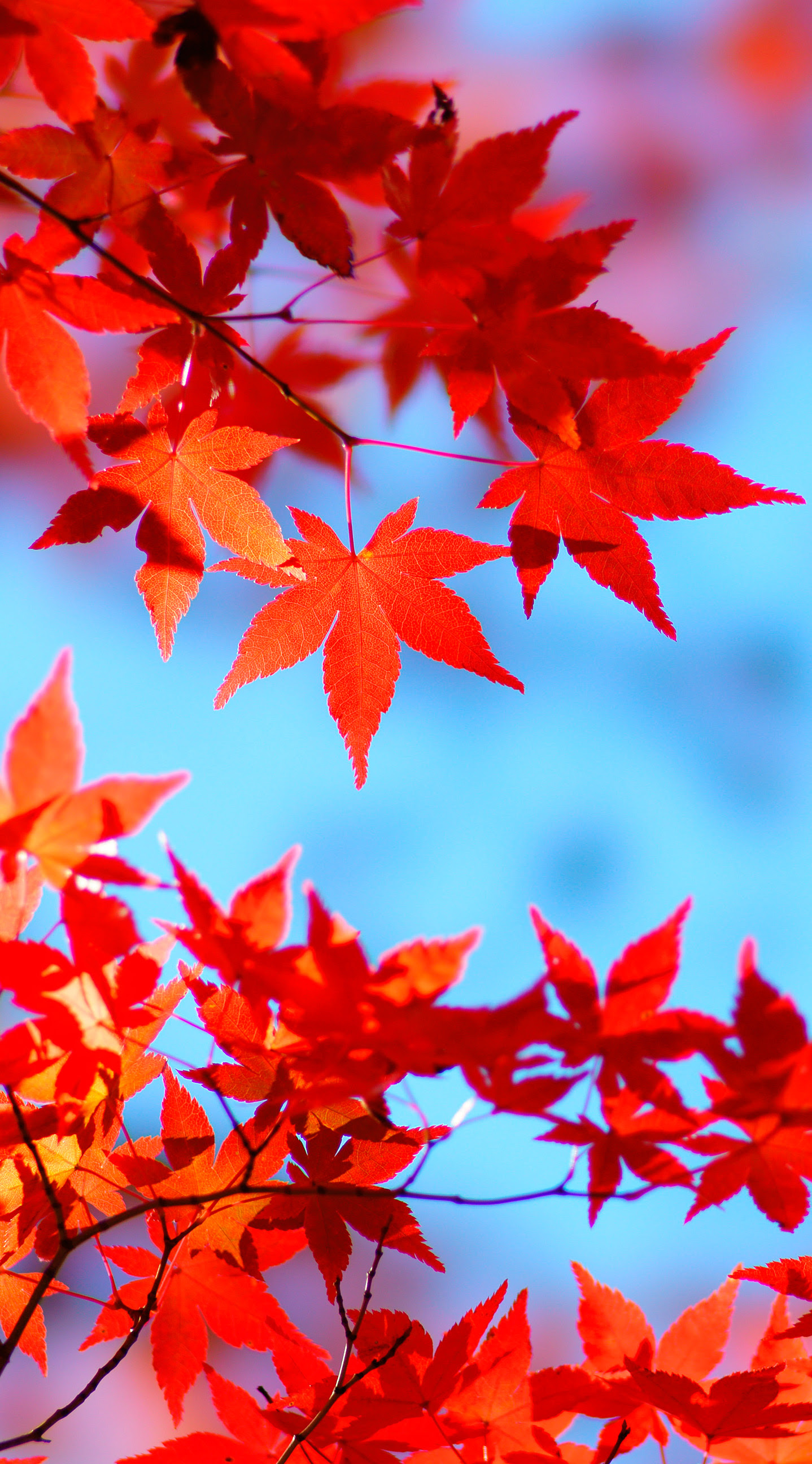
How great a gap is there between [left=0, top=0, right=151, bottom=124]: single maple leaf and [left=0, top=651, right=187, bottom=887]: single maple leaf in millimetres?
555

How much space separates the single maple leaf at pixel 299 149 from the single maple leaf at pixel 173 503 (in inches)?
9.1

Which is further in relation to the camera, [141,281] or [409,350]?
[409,350]

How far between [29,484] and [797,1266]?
225cm

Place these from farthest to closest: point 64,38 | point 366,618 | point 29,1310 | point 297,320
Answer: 1. point 366,618
2. point 297,320
3. point 64,38
4. point 29,1310

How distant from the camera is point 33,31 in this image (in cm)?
75

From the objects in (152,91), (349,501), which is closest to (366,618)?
(349,501)

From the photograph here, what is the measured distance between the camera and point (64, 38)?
76 cm

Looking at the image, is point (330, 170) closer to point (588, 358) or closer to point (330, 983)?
point (588, 358)

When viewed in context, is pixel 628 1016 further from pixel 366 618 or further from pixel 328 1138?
pixel 366 618

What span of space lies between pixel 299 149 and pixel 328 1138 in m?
0.93

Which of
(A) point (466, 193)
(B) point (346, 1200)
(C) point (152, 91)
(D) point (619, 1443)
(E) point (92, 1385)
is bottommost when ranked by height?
(D) point (619, 1443)

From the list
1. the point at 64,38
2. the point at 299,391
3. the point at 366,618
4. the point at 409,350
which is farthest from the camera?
the point at 299,391

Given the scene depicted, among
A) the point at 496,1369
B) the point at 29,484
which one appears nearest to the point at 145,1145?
the point at 496,1369

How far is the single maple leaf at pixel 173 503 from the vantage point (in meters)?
0.99
